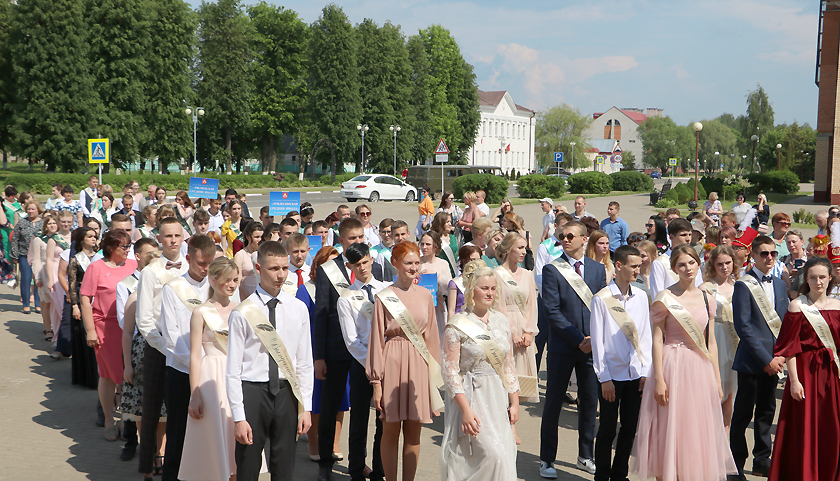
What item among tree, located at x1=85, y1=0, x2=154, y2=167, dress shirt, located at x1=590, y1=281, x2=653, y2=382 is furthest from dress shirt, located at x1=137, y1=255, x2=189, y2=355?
tree, located at x1=85, y1=0, x2=154, y2=167

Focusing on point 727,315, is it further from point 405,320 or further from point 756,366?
point 405,320

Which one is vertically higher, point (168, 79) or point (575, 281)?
point (168, 79)

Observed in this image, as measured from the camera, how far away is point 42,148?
4512 centimetres

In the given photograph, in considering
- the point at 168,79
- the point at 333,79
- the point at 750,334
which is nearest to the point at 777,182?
the point at 333,79

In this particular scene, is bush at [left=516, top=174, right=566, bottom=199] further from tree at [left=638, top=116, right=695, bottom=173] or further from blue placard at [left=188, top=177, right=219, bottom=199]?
tree at [left=638, top=116, right=695, bottom=173]

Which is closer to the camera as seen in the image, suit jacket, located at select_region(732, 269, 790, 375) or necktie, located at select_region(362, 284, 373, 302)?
necktie, located at select_region(362, 284, 373, 302)

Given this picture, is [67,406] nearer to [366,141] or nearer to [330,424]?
[330,424]

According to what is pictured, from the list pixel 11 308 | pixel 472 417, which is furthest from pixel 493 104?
pixel 472 417

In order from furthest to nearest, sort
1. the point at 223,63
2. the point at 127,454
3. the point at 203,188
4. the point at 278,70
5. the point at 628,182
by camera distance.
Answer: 1. the point at 278,70
2. the point at 223,63
3. the point at 628,182
4. the point at 203,188
5. the point at 127,454

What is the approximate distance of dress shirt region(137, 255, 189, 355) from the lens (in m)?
5.11

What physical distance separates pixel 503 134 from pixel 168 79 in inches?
2781

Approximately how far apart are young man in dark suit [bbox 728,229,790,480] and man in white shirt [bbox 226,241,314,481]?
11.3ft

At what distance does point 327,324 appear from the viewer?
549cm

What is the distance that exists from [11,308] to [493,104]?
10422 centimetres
